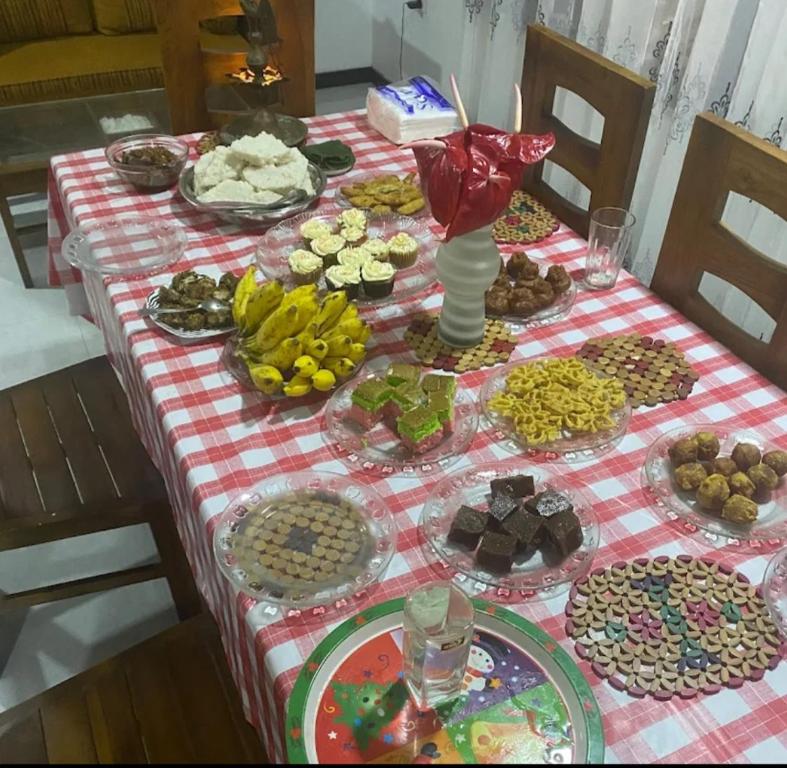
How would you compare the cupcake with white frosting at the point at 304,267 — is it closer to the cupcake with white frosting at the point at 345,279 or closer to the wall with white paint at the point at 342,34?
the cupcake with white frosting at the point at 345,279

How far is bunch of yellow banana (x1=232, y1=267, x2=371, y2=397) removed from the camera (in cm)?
113

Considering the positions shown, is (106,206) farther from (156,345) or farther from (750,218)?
(750,218)

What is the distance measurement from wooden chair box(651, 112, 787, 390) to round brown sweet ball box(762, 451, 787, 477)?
219 mm

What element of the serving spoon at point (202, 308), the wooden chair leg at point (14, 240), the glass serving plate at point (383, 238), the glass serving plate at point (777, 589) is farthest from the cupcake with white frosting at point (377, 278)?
the wooden chair leg at point (14, 240)

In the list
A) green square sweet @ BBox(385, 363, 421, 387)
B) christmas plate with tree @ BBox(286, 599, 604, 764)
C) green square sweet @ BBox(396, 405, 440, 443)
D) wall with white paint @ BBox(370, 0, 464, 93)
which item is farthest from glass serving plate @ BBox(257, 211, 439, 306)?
wall with white paint @ BBox(370, 0, 464, 93)

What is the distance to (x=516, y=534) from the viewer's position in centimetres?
92

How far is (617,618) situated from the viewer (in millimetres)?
862

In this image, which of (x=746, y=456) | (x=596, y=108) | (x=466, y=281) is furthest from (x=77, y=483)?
(x=596, y=108)

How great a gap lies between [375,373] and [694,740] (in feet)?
2.14

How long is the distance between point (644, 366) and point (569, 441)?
23 cm

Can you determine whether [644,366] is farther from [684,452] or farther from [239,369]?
[239,369]

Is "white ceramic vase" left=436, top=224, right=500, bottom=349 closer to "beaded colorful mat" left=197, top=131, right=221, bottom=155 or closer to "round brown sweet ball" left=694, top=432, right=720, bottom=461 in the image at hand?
"round brown sweet ball" left=694, top=432, right=720, bottom=461

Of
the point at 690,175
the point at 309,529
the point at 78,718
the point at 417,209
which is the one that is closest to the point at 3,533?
the point at 78,718

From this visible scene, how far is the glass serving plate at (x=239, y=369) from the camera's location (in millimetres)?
1161
